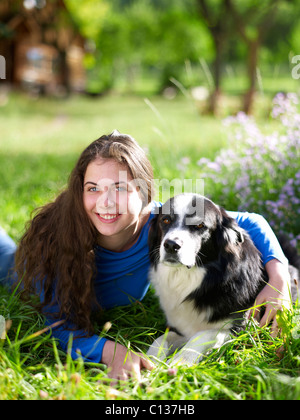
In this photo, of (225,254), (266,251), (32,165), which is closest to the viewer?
(225,254)

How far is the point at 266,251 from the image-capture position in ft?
8.52

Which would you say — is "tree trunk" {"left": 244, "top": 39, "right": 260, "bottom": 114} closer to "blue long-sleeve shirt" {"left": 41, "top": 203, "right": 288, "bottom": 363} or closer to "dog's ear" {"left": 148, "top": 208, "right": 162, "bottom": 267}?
"blue long-sleeve shirt" {"left": 41, "top": 203, "right": 288, "bottom": 363}

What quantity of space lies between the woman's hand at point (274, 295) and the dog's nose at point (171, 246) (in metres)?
0.60

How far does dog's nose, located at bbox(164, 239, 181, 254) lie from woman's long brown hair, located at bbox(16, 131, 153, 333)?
512mm

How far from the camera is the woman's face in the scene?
7.80 feet

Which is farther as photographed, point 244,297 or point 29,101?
point 29,101

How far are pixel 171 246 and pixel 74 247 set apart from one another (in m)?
0.65

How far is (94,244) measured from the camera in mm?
2611

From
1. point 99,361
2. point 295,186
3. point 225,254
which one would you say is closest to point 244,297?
point 225,254

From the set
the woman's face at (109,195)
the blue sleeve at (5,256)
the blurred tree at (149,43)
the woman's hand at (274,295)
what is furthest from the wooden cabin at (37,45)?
the woman's hand at (274,295)

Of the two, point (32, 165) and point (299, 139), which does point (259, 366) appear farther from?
point (32, 165)

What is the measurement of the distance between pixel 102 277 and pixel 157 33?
35256 millimetres

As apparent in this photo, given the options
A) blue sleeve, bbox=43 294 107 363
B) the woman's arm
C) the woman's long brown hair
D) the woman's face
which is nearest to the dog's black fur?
the woman's arm

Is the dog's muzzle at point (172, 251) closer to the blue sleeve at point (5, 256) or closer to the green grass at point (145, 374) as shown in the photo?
the green grass at point (145, 374)
